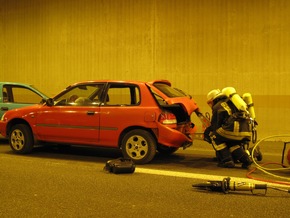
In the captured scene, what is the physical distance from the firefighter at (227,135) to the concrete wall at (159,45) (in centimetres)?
421

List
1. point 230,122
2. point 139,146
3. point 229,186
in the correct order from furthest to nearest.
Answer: point 139,146 < point 230,122 < point 229,186

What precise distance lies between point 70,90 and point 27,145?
1.51 m

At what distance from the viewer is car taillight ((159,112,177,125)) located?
783cm

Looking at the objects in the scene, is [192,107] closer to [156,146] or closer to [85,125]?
[156,146]

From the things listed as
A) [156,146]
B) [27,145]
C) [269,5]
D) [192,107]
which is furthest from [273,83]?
[27,145]

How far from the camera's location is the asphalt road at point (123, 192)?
5.14 m

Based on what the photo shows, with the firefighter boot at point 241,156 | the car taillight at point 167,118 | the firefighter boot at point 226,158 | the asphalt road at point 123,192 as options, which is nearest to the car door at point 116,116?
the car taillight at point 167,118

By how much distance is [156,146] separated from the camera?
7973 millimetres

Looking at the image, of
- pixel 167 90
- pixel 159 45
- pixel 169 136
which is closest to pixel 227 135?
pixel 169 136

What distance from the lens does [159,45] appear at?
1306cm

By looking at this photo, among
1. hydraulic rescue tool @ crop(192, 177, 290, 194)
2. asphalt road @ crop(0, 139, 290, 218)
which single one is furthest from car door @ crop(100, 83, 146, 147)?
hydraulic rescue tool @ crop(192, 177, 290, 194)

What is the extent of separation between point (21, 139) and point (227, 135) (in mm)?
4348

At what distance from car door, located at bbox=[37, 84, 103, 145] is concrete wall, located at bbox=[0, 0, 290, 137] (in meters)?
4.58

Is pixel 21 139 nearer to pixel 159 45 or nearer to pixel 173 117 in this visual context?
pixel 173 117
